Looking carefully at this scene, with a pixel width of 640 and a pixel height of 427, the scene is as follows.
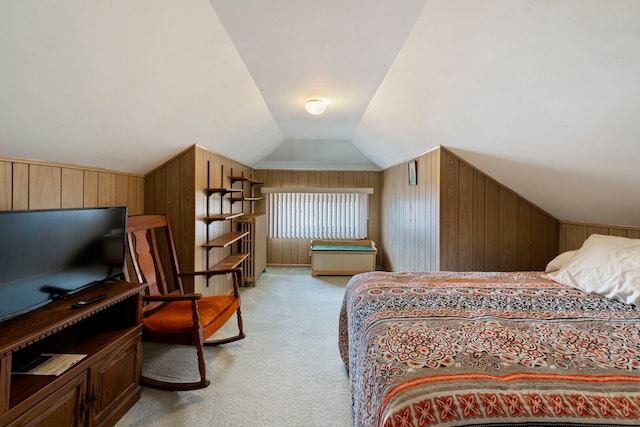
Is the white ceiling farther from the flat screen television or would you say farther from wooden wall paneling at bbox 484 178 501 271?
the flat screen television

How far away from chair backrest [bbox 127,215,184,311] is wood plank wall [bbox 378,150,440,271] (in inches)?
105

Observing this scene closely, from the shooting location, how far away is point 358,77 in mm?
2436

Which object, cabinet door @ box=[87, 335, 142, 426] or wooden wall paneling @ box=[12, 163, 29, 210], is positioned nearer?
cabinet door @ box=[87, 335, 142, 426]

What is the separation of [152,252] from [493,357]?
2.72m

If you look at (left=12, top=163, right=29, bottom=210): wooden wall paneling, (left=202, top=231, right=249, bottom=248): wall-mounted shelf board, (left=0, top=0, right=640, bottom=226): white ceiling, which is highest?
(left=0, top=0, right=640, bottom=226): white ceiling

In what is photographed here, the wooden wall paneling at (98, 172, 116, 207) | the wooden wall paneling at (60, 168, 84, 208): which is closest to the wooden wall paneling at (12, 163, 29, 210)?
the wooden wall paneling at (60, 168, 84, 208)

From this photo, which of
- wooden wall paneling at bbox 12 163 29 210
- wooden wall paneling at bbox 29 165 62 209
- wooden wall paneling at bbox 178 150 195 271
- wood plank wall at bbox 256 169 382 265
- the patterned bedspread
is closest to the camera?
the patterned bedspread

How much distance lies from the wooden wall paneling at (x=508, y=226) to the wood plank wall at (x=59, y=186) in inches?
146

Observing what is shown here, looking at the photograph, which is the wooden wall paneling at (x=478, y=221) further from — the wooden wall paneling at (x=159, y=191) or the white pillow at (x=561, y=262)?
the wooden wall paneling at (x=159, y=191)

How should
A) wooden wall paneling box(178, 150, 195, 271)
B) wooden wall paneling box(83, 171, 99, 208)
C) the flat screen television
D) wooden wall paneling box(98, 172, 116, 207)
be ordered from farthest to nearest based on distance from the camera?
wooden wall paneling box(178, 150, 195, 271) → wooden wall paneling box(98, 172, 116, 207) → wooden wall paneling box(83, 171, 99, 208) → the flat screen television

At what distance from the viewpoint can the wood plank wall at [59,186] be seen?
162cm

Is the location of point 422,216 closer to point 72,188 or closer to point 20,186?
point 72,188

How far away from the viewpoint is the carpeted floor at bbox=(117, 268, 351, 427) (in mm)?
1723

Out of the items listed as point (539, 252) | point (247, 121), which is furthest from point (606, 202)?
point (247, 121)
